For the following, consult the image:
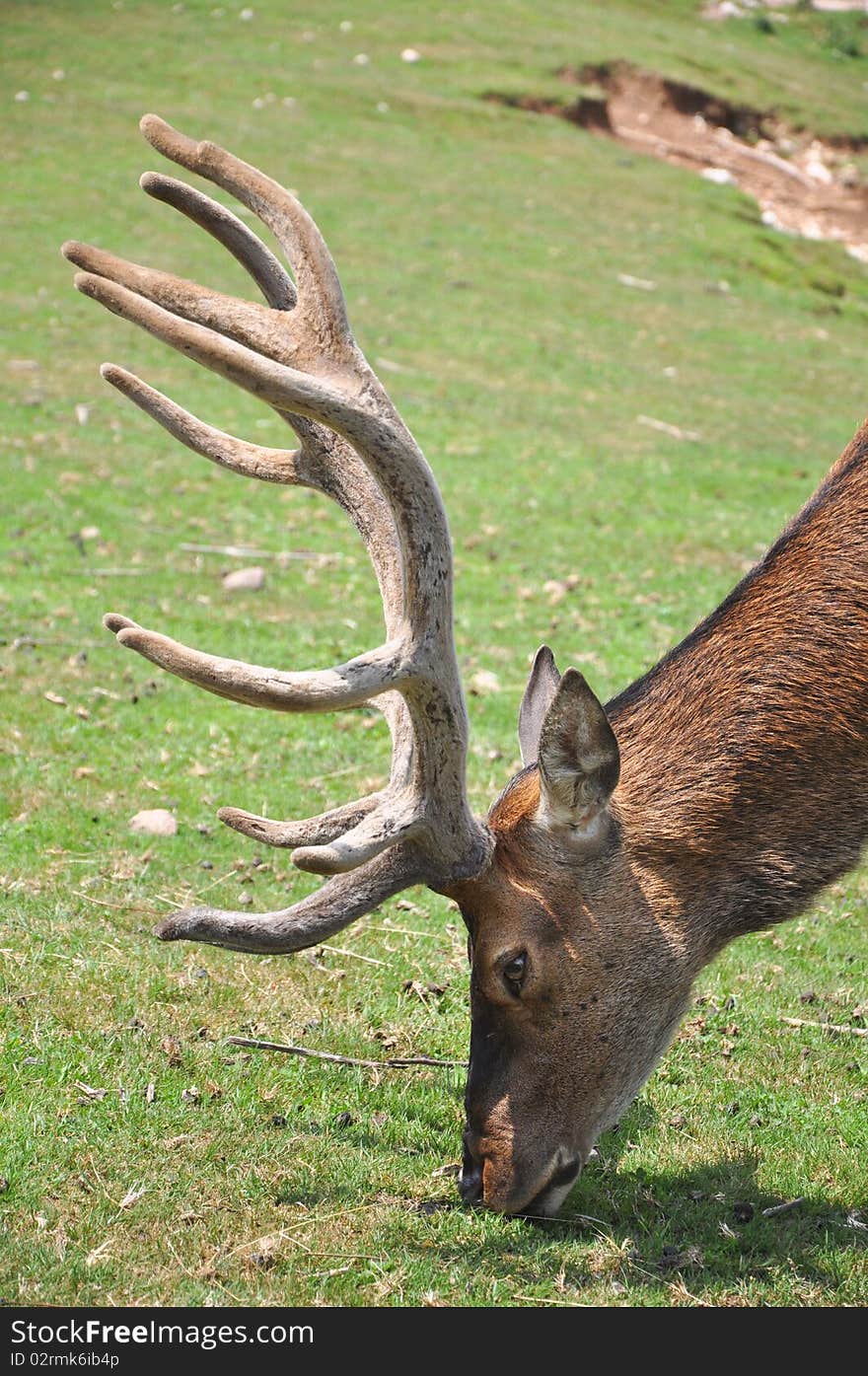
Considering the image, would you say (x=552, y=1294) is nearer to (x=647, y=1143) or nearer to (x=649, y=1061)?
(x=649, y=1061)

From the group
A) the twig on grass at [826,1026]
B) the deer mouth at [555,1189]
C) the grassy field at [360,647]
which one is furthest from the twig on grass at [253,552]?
the deer mouth at [555,1189]

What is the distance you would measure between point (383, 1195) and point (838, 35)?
45.0 meters

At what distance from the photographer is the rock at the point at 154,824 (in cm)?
679

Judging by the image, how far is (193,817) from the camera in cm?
Result: 701

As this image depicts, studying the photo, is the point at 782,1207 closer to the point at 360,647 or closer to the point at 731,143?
the point at 360,647

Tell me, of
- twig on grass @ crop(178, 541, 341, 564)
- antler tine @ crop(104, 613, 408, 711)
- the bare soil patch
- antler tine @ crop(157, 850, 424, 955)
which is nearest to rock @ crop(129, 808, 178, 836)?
antler tine @ crop(157, 850, 424, 955)

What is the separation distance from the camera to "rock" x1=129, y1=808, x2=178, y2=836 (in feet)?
22.3

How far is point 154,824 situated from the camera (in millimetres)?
6832

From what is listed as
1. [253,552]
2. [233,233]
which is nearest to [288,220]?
[233,233]

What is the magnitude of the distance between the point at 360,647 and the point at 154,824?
10.1ft

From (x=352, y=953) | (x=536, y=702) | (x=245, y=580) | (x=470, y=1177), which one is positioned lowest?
(x=245, y=580)

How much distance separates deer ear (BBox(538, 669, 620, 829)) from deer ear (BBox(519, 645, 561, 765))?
0.52 metres

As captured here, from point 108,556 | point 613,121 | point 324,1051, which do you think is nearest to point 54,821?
point 324,1051

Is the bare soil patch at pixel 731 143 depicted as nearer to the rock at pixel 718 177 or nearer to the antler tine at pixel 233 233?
the rock at pixel 718 177
